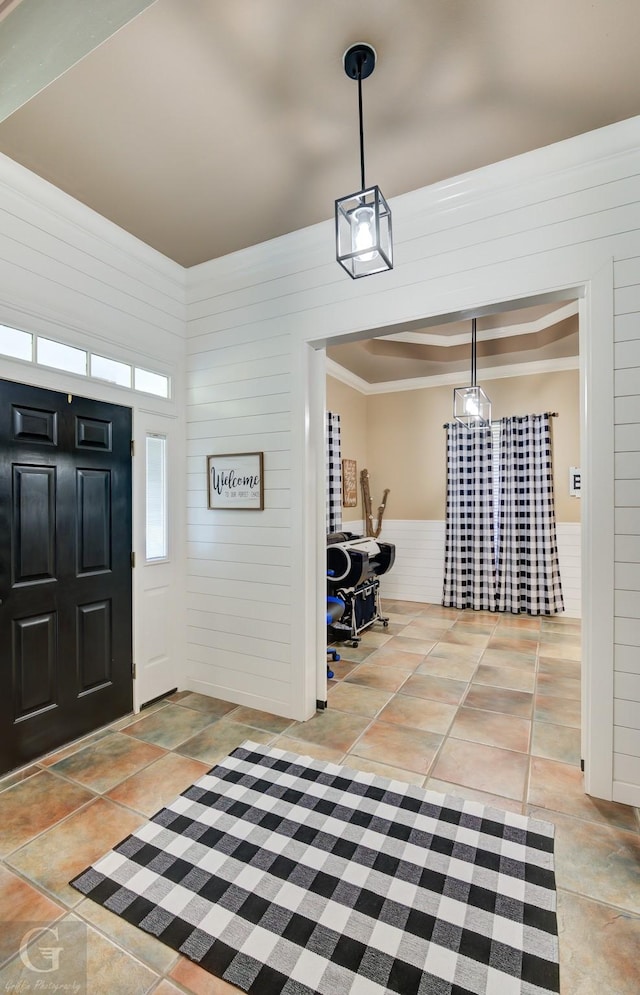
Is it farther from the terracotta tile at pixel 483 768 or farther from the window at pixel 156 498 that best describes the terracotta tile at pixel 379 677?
the window at pixel 156 498

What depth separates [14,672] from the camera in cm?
238

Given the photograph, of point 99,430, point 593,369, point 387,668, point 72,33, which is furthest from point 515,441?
point 72,33

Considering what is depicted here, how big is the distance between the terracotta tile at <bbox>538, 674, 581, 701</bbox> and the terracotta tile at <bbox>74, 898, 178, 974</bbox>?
2830 mm

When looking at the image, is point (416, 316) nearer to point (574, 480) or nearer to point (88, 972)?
point (88, 972)

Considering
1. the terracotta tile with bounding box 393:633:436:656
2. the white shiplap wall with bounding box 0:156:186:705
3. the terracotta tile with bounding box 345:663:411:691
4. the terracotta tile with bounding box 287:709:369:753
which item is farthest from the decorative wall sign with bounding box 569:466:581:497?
the white shiplap wall with bounding box 0:156:186:705

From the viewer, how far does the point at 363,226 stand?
1643 millimetres

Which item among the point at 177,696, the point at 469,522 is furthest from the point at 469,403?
the point at 177,696

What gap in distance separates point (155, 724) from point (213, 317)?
2707 mm

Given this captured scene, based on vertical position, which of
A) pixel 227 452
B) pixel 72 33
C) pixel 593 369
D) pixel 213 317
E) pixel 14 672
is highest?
pixel 213 317

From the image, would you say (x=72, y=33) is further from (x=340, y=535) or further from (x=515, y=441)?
(x=515, y=441)

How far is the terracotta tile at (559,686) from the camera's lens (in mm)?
3343

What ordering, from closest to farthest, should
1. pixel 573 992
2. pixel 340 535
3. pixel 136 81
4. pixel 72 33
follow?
pixel 72 33, pixel 573 992, pixel 136 81, pixel 340 535

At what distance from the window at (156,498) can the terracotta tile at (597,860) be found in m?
2.59

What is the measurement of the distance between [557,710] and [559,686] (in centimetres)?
44
